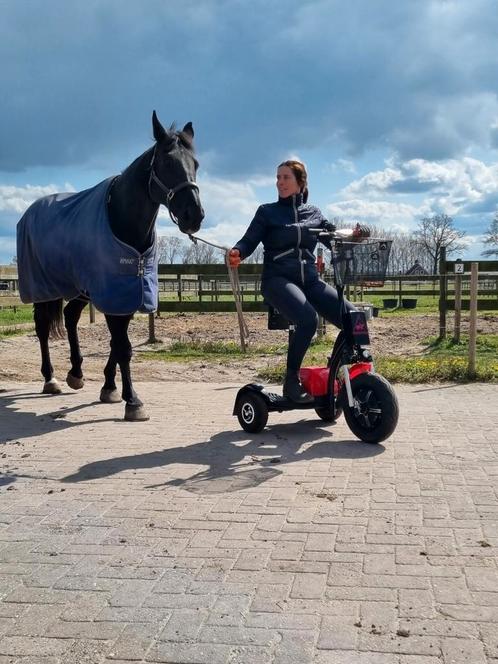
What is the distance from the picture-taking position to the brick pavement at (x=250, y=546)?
2482mm

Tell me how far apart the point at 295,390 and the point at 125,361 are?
1.91 meters

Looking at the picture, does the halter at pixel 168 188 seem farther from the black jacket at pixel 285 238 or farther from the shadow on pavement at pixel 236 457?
the shadow on pavement at pixel 236 457

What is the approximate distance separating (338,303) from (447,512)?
90.5 inches

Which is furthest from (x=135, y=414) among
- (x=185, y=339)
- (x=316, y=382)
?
(x=185, y=339)

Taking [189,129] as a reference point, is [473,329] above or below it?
below

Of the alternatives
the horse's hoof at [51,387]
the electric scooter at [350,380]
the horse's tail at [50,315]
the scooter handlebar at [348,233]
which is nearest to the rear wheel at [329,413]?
the electric scooter at [350,380]

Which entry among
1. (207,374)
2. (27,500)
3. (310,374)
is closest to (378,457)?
(310,374)

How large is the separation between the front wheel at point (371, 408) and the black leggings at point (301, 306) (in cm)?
50

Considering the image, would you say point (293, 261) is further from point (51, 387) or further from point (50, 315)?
point (50, 315)

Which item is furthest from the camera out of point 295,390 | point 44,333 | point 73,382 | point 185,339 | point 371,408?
point 185,339

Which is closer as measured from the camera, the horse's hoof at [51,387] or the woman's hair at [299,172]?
the woman's hair at [299,172]

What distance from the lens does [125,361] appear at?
21.7 ft

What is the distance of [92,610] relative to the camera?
2.73m

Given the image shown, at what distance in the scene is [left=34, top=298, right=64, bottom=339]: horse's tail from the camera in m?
8.24
